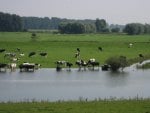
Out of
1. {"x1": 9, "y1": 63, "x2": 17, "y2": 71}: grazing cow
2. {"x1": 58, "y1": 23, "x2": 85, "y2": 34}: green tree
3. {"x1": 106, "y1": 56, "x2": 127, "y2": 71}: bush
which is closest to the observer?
{"x1": 9, "y1": 63, "x2": 17, "y2": 71}: grazing cow

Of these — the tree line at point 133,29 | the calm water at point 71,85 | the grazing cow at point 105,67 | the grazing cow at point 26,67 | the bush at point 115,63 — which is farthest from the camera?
the tree line at point 133,29

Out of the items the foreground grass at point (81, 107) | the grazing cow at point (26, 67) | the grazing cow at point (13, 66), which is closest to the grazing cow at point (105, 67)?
the grazing cow at point (26, 67)

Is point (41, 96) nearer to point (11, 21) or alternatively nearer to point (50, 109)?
point (50, 109)

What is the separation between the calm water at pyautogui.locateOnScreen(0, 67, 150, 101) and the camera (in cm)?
3184

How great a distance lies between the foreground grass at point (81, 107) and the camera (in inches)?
942

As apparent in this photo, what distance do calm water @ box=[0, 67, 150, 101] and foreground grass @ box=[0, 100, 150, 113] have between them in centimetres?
380

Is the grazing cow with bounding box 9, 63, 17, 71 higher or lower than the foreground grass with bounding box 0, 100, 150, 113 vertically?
lower

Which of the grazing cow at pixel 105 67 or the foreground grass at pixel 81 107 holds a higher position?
the foreground grass at pixel 81 107

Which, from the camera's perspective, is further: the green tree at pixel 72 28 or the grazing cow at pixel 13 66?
the green tree at pixel 72 28

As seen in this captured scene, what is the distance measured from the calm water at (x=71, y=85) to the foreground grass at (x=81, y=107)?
380 centimetres

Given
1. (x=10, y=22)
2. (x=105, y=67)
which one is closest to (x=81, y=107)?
(x=105, y=67)

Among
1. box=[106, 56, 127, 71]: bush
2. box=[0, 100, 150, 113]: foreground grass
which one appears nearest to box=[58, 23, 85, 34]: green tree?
box=[106, 56, 127, 71]: bush

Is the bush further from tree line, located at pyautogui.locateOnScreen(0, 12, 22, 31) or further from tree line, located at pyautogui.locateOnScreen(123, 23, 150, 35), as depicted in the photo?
tree line, located at pyautogui.locateOnScreen(0, 12, 22, 31)

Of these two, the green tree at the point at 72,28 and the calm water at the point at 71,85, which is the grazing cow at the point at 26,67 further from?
the green tree at the point at 72,28
